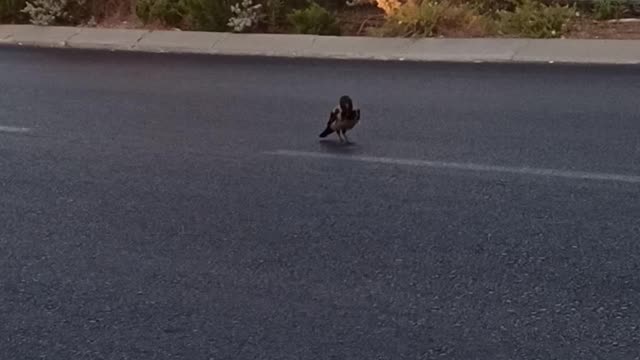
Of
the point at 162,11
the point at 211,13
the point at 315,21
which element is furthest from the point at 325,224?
the point at 162,11

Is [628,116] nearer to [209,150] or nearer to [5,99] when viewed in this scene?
[209,150]

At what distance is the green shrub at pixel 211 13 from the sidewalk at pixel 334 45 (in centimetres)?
32

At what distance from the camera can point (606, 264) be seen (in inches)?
255

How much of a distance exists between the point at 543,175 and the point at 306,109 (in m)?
3.43

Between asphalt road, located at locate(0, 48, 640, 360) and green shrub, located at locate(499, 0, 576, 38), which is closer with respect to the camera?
asphalt road, located at locate(0, 48, 640, 360)

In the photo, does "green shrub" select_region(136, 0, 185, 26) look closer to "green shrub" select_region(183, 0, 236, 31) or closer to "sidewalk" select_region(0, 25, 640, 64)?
"green shrub" select_region(183, 0, 236, 31)

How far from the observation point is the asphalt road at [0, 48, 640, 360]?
5.78 m

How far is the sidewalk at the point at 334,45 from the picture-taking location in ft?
45.3

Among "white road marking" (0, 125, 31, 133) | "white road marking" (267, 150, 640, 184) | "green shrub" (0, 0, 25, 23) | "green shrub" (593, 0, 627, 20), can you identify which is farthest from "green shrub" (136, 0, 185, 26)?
"white road marking" (267, 150, 640, 184)

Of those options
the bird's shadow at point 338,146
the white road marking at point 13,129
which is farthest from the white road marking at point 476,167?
the white road marking at point 13,129

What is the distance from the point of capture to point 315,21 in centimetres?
1588

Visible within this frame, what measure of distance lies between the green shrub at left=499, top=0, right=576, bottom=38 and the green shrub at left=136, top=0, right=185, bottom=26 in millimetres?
4354

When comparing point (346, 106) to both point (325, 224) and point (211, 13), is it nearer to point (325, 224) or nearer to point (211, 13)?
point (325, 224)

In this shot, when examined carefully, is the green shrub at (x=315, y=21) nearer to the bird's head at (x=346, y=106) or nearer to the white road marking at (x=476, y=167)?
the bird's head at (x=346, y=106)
